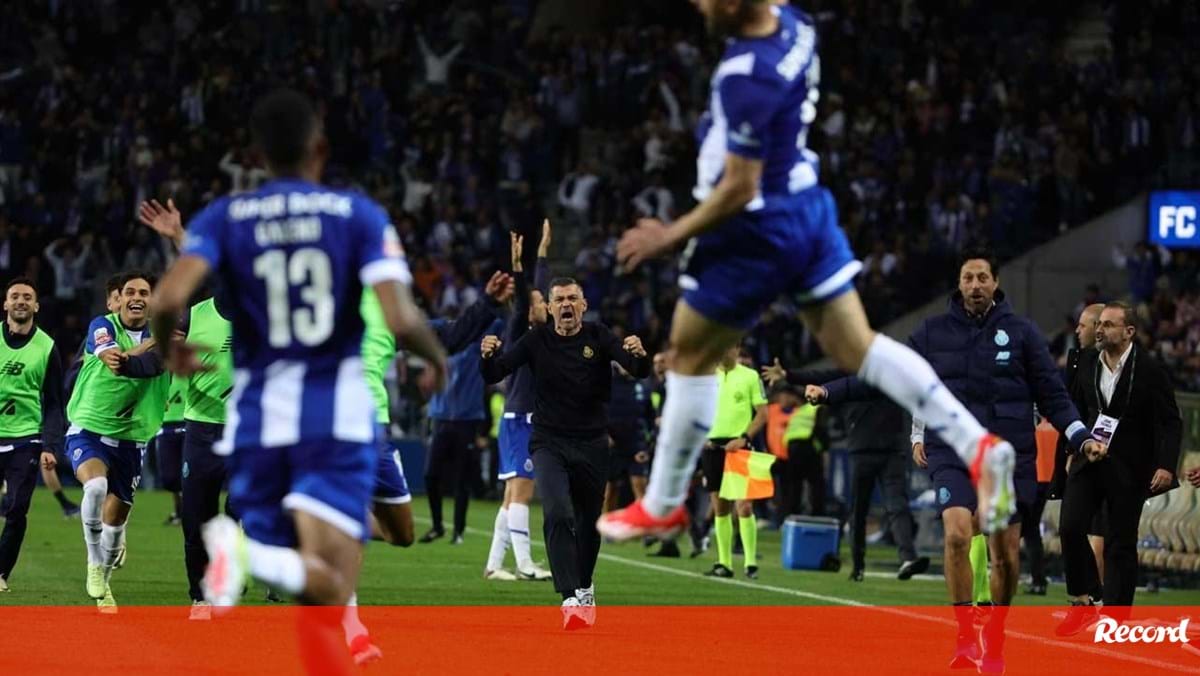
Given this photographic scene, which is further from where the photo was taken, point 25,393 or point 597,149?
point 597,149

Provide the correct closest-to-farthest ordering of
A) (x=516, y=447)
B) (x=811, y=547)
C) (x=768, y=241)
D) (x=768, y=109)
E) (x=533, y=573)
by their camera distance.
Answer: (x=768, y=109)
(x=768, y=241)
(x=533, y=573)
(x=516, y=447)
(x=811, y=547)

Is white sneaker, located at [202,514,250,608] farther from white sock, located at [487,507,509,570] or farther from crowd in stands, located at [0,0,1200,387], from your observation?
crowd in stands, located at [0,0,1200,387]

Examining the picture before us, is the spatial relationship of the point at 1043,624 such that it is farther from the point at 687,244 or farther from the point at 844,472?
the point at 844,472

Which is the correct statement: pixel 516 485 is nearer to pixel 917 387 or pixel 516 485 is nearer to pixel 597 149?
pixel 917 387

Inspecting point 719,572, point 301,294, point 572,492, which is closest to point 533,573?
point 719,572

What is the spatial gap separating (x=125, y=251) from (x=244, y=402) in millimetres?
25302

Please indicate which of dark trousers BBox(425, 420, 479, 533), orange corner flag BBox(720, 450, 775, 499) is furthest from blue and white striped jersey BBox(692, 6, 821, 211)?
dark trousers BBox(425, 420, 479, 533)

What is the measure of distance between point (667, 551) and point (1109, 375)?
8439 millimetres

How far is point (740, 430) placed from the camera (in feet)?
65.9

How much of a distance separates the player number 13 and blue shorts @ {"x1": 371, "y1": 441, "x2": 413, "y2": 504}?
13.2 ft

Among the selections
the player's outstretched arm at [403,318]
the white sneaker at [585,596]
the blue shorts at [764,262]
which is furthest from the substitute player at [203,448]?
the player's outstretched arm at [403,318]

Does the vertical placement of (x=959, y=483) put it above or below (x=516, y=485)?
above

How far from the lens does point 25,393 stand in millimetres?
15477

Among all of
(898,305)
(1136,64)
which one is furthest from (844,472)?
(1136,64)
